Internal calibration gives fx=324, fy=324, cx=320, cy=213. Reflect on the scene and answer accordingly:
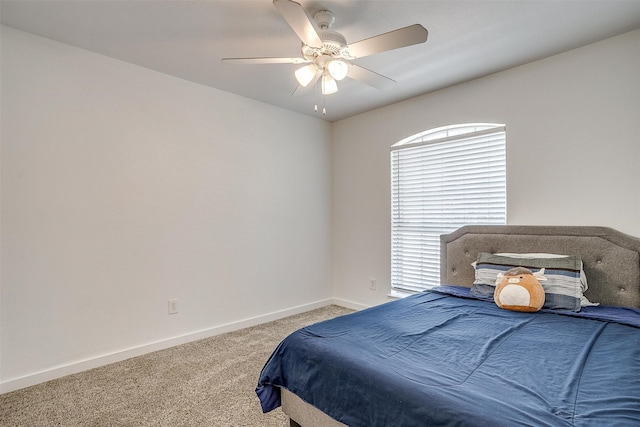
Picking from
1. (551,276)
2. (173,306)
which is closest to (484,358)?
(551,276)

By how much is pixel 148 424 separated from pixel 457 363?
5.80ft

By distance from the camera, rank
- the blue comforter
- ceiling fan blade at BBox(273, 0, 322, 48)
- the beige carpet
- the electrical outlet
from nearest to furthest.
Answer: the blue comforter, ceiling fan blade at BBox(273, 0, 322, 48), the beige carpet, the electrical outlet

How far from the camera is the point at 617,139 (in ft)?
7.69

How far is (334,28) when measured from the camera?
2.25m

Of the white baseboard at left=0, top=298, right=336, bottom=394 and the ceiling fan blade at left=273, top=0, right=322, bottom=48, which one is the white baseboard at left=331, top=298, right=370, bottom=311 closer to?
the white baseboard at left=0, top=298, right=336, bottom=394

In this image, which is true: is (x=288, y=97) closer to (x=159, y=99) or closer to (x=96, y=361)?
(x=159, y=99)

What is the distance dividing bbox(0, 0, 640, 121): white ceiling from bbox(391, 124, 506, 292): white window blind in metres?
0.65

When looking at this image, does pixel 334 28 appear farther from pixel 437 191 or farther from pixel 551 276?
pixel 551 276

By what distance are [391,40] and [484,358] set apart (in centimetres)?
168

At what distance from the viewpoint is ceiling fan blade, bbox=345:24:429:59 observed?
1.69 meters

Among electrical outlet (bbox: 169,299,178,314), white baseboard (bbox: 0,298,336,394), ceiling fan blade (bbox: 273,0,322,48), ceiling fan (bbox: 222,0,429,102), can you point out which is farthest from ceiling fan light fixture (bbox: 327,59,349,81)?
white baseboard (bbox: 0,298,336,394)

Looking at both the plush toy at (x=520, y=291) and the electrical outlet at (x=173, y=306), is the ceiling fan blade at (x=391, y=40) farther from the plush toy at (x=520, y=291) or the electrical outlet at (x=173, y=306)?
the electrical outlet at (x=173, y=306)

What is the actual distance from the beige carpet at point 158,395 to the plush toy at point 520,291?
1.63 meters

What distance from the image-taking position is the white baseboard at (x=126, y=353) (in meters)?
2.28
